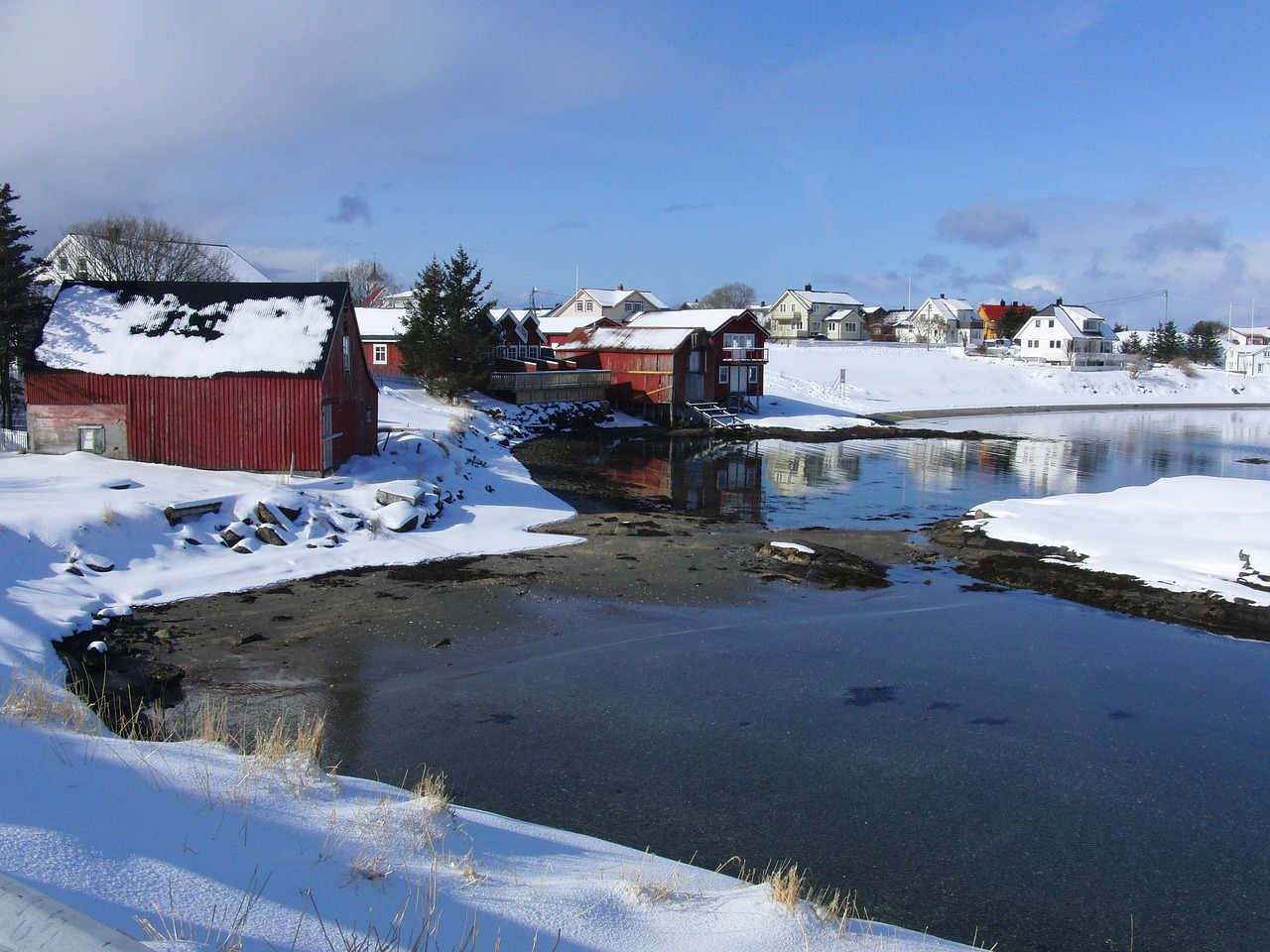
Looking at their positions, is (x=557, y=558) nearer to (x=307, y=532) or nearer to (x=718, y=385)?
(x=307, y=532)

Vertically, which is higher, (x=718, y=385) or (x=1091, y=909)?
(x=718, y=385)

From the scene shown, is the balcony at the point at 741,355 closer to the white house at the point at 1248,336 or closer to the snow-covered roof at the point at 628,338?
the snow-covered roof at the point at 628,338

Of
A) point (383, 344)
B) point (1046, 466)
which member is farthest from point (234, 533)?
point (383, 344)

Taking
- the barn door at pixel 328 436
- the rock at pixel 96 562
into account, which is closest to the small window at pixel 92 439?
the barn door at pixel 328 436

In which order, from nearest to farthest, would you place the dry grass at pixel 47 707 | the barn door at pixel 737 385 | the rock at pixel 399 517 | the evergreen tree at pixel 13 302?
1. the dry grass at pixel 47 707
2. the rock at pixel 399 517
3. the evergreen tree at pixel 13 302
4. the barn door at pixel 737 385

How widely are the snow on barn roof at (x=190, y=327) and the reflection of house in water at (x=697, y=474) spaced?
38.2 feet

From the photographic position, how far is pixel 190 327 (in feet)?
83.5

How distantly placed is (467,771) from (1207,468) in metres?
41.7

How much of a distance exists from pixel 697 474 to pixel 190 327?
18613mm

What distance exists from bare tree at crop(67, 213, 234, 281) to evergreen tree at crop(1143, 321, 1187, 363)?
294 ft

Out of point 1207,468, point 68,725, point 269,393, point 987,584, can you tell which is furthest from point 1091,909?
point 1207,468

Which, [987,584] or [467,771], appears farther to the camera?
[987,584]

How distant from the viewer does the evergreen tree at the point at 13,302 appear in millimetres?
28625

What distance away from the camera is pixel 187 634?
48.6 ft
